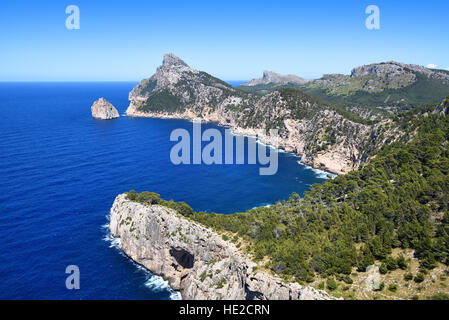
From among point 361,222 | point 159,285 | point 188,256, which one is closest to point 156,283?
point 159,285

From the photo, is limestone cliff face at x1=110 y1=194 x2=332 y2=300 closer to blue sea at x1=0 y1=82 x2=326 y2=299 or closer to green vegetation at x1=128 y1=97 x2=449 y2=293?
green vegetation at x1=128 y1=97 x2=449 y2=293

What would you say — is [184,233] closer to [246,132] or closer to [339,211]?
[339,211]

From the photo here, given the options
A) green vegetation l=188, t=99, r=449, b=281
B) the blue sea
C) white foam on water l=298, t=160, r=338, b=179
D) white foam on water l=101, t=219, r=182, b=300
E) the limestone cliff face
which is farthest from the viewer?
white foam on water l=298, t=160, r=338, b=179

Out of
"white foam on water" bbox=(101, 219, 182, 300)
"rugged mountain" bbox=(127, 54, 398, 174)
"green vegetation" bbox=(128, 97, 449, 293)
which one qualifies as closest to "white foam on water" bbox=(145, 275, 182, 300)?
"white foam on water" bbox=(101, 219, 182, 300)

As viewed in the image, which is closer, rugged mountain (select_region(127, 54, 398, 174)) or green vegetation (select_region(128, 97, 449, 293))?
green vegetation (select_region(128, 97, 449, 293))

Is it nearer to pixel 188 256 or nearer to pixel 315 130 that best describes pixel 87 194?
pixel 188 256
